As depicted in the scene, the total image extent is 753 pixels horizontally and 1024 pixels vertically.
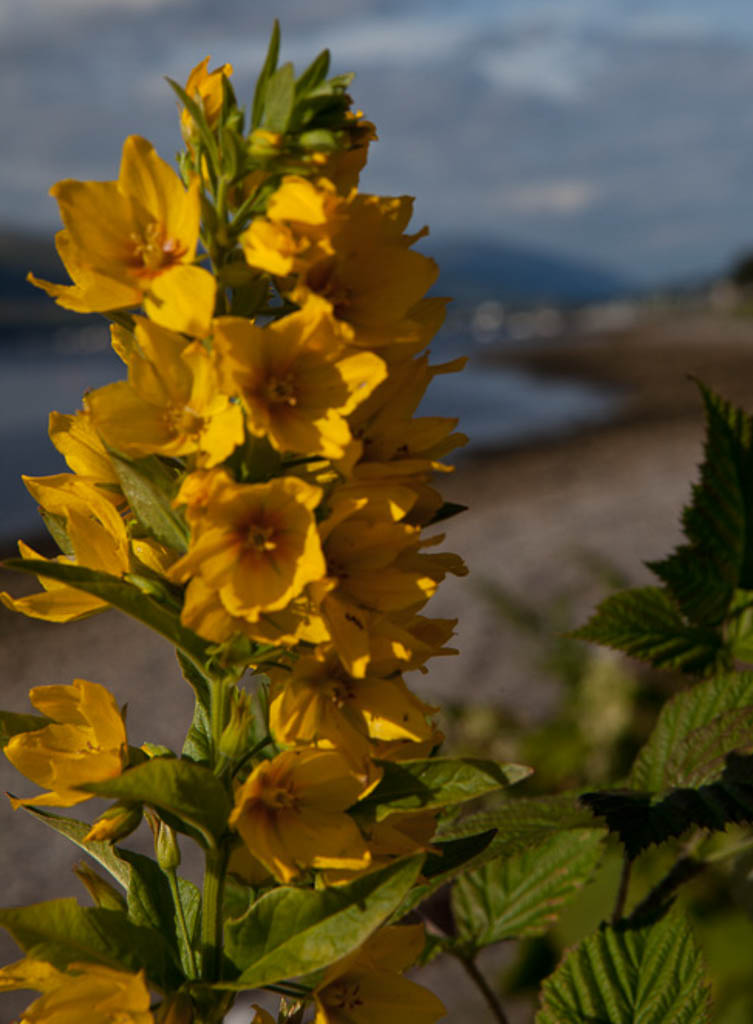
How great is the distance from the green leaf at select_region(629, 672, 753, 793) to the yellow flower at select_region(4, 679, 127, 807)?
0.99m

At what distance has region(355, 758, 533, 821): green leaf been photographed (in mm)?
1127

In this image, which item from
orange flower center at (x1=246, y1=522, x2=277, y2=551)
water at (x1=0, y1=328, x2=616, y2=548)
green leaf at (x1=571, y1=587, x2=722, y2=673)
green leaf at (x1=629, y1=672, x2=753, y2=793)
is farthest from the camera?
water at (x1=0, y1=328, x2=616, y2=548)

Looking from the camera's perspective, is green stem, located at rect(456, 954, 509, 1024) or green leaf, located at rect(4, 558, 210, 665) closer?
green leaf, located at rect(4, 558, 210, 665)

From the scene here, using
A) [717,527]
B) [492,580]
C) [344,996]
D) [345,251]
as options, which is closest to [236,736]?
[344,996]

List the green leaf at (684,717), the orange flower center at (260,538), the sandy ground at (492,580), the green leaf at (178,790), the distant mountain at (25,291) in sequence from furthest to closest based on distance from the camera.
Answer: the distant mountain at (25,291) < the sandy ground at (492,580) < the green leaf at (684,717) < the orange flower center at (260,538) < the green leaf at (178,790)

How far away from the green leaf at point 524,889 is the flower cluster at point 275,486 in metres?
0.83

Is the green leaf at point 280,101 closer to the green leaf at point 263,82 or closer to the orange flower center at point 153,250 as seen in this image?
the green leaf at point 263,82

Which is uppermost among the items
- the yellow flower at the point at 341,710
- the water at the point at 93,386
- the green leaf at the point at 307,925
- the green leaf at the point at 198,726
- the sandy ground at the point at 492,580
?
the yellow flower at the point at 341,710

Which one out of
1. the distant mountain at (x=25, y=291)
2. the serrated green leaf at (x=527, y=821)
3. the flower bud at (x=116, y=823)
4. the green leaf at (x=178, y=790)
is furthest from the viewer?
the distant mountain at (x=25, y=291)

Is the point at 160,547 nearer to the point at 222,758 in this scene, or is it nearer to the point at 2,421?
the point at 222,758

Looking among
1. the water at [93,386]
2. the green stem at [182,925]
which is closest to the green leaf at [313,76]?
the green stem at [182,925]

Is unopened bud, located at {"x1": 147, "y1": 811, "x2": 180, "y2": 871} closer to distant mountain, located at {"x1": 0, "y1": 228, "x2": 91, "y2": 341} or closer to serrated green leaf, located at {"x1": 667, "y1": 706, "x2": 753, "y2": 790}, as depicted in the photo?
serrated green leaf, located at {"x1": 667, "y1": 706, "x2": 753, "y2": 790}

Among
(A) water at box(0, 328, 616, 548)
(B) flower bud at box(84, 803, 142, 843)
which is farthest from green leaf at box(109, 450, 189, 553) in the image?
(A) water at box(0, 328, 616, 548)

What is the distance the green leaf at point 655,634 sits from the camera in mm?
2021
